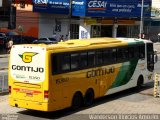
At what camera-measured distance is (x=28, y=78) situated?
55.5 feet

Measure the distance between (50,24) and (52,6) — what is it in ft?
11.7

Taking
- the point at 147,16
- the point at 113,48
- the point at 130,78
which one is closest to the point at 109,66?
the point at 113,48

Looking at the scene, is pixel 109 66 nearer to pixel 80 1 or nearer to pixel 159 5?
pixel 80 1

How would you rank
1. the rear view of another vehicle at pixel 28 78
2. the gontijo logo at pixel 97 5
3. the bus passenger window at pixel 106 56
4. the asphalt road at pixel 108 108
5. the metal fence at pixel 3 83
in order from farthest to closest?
the gontijo logo at pixel 97 5, the metal fence at pixel 3 83, the bus passenger window at pixel 106 56, the asphalt road at pixel 108 108, the rear view of another vehicle at pixel 28 78

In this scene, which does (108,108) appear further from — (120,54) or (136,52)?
(136,52)

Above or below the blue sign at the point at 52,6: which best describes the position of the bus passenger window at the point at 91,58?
below

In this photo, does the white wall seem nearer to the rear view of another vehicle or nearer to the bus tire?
the bus tire

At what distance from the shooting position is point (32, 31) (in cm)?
6216

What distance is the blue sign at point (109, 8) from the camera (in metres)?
61.1

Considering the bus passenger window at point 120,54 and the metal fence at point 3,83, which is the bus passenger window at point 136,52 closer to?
the bus passenger window at point 120,54

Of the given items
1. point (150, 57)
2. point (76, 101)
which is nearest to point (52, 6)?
point (150, 57)

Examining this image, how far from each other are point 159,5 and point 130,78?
3013 inches

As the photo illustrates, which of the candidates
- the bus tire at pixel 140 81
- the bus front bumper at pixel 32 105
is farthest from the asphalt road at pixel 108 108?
the bus tire at pixel 140 81

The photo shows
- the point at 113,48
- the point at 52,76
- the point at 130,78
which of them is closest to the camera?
the point at 52,76
